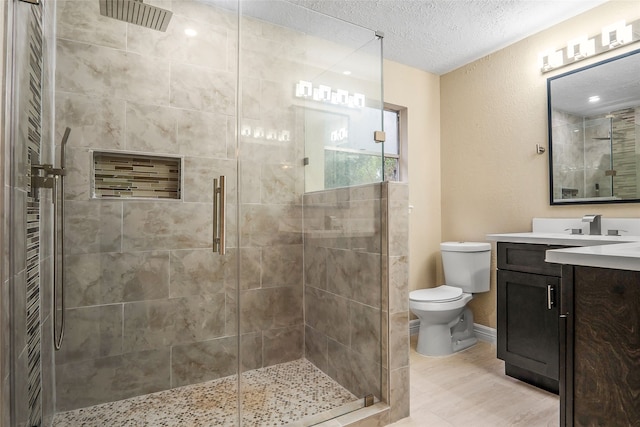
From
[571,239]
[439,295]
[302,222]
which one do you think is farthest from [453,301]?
[302,222]

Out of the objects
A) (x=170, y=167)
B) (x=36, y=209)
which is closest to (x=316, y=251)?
(x=170, y=167)

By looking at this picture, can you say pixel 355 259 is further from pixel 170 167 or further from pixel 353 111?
pixel 170 167

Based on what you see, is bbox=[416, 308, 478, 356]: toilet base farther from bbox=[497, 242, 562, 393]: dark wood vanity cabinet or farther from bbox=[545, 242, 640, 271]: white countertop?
bbox=[545, 242, 640, 271]: white countertop

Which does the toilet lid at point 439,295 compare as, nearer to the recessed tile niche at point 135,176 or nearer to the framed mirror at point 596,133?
the framed mirror at point 596,133

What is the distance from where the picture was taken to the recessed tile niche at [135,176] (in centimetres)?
185

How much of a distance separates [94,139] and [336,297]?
1545 mm

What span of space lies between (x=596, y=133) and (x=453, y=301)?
145cm

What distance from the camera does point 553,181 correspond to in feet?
8.17

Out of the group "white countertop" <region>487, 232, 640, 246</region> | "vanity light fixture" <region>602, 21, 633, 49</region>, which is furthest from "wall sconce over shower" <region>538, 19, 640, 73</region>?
"white countertop" <region>487, 232, 640, 246</region>

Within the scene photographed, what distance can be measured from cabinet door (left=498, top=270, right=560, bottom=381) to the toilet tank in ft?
1.62

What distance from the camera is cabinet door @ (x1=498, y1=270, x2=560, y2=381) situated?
193 cm

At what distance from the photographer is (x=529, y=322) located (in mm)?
2051

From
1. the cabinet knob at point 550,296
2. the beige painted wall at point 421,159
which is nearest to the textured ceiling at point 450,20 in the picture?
the beige painted wall at point 421,159

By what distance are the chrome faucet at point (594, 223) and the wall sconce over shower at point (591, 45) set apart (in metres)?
1.08
